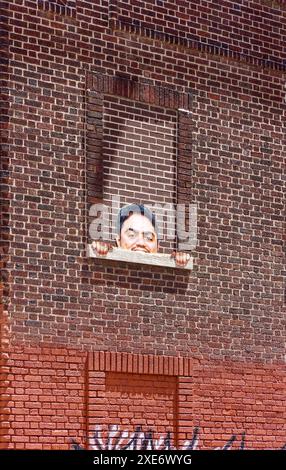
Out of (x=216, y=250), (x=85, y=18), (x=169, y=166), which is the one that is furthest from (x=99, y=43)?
(x=216, y=250)

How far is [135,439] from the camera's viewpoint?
18.1m

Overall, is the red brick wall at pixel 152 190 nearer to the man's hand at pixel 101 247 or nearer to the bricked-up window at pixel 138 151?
the bricked-up window at pixel 138 151

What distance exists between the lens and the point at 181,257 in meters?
18.8

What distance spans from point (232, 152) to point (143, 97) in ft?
5.60

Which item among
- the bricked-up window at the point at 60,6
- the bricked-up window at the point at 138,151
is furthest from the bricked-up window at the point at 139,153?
the bricked-up window at the point at 60,6

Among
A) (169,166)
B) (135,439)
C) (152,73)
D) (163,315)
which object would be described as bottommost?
(135,439)

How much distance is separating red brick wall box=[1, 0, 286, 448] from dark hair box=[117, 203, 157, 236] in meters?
0.17

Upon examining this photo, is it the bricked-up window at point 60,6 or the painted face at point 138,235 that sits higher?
the bricked-up window at point 60,6

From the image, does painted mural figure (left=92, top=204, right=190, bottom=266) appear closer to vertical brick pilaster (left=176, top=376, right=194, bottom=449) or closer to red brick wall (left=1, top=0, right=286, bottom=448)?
red brick wall (left=1, top=0, right=286, bottom=448)

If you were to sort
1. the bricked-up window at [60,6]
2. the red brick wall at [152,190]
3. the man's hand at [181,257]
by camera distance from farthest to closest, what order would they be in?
the man's hand at [181,257]
the bricked-up window at [60,6]
the red brick wall at [152,190]

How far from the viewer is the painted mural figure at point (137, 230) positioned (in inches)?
723

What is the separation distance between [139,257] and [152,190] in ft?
3.17

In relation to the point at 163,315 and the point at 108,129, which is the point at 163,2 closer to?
the point at 108,129

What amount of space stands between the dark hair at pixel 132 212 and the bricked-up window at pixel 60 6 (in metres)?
2.54
